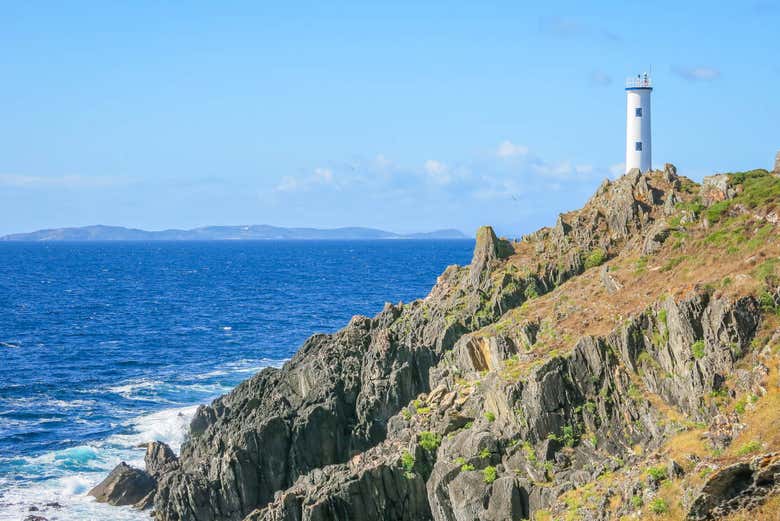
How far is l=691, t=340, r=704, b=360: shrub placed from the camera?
4197 centimetres

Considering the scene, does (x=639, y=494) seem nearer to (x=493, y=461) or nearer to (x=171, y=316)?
(x=493, y=461)

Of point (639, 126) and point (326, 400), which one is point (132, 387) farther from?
point (639, 126)

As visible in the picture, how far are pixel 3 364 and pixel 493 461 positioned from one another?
243ft

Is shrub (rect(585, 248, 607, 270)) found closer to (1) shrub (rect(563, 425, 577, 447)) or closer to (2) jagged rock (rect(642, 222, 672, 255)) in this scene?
(2) jagged rock (rect(642, 222, 672, 255))

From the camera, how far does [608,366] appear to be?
44719 mm

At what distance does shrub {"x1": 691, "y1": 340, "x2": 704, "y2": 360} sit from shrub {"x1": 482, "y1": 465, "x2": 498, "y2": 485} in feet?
34.1

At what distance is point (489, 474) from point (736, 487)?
463 inches

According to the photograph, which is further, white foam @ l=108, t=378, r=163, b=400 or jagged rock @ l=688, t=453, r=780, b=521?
white foam @ l=108, t=378, r=163, b=400

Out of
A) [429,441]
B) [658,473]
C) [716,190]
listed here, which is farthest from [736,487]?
[716,190]

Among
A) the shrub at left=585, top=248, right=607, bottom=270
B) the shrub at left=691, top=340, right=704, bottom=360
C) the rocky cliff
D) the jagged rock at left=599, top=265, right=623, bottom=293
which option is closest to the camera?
the rocky cliff

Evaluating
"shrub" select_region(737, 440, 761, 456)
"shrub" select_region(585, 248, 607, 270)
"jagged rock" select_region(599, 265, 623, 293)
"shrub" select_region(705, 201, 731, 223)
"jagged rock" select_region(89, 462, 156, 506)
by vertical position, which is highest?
"shrub" select_region(705, 201, 731, 223)

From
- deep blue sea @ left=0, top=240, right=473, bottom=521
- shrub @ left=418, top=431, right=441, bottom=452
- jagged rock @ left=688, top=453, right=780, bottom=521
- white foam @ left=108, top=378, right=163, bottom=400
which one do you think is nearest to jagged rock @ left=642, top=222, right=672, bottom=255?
shrub @ left=418, top=431, right=441, bottom=452

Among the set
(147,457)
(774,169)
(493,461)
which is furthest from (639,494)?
(147,457)

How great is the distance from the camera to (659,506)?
3578 cm
